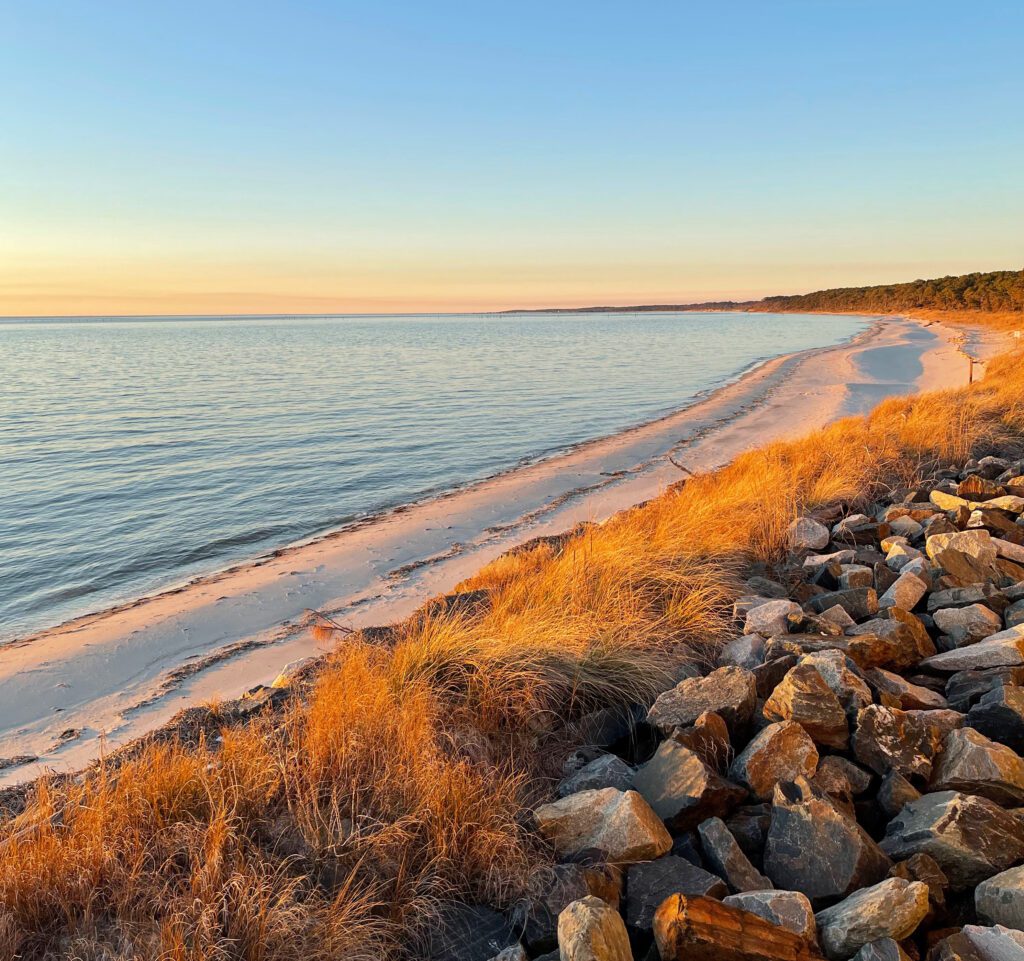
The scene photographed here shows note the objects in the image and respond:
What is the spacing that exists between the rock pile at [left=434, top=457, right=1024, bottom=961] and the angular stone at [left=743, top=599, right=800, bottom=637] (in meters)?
0.02

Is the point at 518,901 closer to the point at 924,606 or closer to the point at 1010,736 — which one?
the point at 1010,736

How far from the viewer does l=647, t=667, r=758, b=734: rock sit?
166 inches

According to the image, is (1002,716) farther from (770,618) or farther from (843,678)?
(770,618)

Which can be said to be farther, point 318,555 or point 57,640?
point 318,555

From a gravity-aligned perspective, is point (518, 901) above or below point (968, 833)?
below

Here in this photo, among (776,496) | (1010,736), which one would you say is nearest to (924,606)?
(1010,736)

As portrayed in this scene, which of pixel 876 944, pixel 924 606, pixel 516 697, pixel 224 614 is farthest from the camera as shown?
pixel 224 614

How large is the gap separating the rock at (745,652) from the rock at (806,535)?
280 centimetres

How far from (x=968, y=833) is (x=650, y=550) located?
4675 mm

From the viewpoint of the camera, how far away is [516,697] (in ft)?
15.6

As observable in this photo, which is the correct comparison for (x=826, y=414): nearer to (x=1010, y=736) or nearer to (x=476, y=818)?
(x=1010, y=736)

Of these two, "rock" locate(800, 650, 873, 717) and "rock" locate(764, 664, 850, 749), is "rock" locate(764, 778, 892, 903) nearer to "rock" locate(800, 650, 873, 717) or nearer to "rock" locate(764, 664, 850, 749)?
"rock" locate(764, 664, 850, 749)

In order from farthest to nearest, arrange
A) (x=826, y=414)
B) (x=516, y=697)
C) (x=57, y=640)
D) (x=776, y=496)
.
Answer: (x=826, y=414) < (x=57, y=640) < (x=776, y=496) < (x=516, y=697)

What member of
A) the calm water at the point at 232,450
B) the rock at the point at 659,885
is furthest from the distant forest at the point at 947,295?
the rock at the point at 659,885
